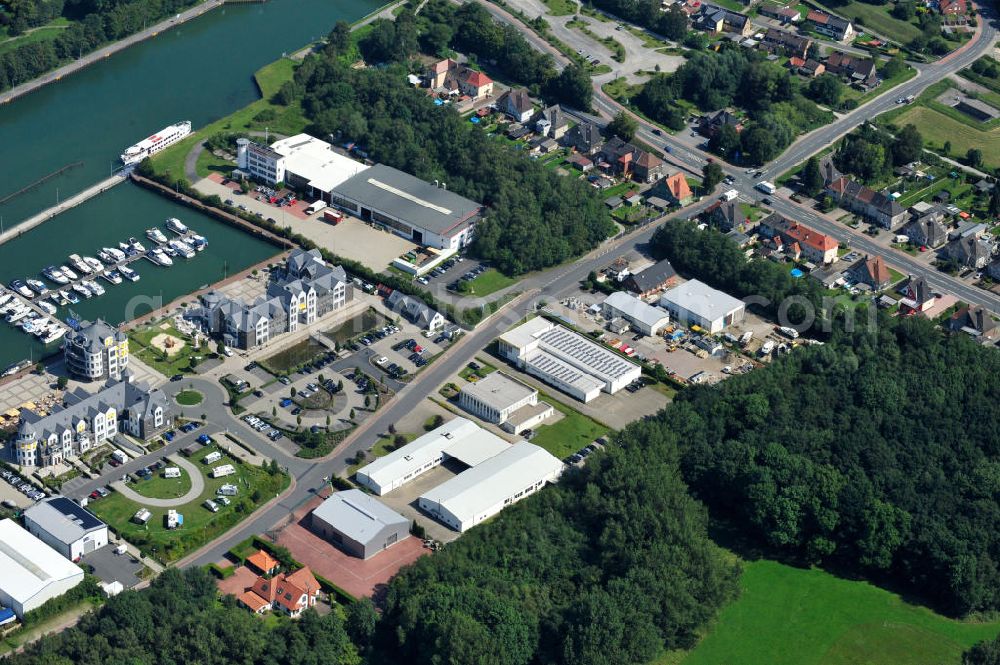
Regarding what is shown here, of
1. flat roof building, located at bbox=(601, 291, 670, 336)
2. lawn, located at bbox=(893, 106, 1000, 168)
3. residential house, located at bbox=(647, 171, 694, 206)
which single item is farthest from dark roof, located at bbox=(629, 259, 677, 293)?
lawn, located at bbox=(893, 106, 1000, 168)

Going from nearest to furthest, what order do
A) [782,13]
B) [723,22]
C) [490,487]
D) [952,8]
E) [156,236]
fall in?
[490,487]
[156,236]
[723,22]
[782,13]
[952,8]

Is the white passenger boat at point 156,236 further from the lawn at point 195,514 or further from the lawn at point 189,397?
the lawn at point 195,514

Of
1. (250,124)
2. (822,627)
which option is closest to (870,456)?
(822,627)

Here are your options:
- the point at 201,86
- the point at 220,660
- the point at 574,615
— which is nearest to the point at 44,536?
the point at 220,660

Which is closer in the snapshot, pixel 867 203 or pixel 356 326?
pixel 356 326

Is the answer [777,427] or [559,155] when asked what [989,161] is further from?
[777,427]

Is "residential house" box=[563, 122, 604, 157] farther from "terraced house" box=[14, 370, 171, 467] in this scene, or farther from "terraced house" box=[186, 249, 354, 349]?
"terraced house" box=[14, 370, 171, 467]

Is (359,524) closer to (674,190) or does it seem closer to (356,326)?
(356,326)
